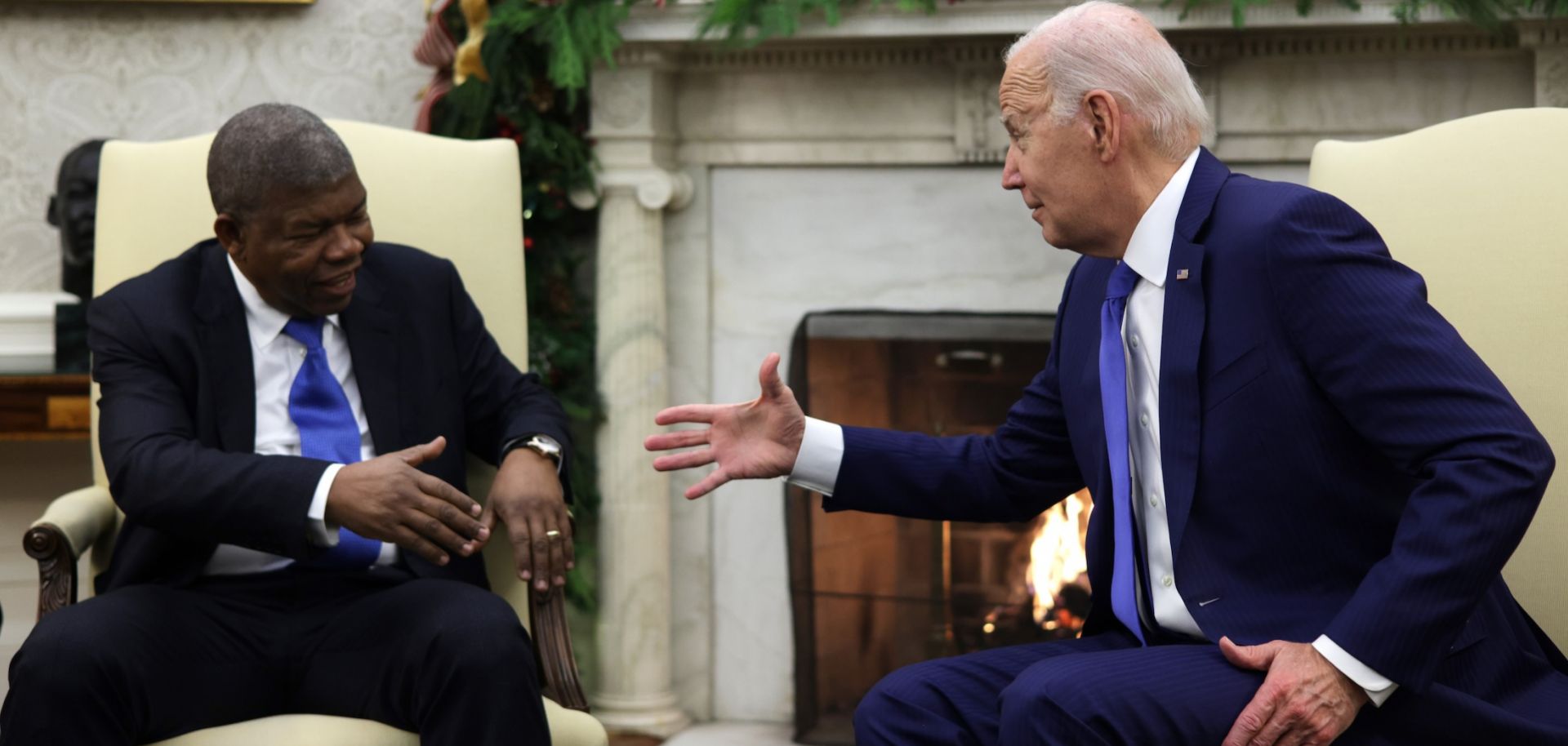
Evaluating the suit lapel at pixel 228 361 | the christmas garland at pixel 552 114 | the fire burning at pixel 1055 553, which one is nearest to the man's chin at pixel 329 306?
the suit lapel at pixel 228 361

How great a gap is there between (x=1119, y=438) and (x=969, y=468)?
10.8 inches

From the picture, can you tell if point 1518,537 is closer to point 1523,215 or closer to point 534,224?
point 1523,215

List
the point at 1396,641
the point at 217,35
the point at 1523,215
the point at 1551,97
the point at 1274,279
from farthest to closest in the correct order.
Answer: the point at 217,35 < the point at 1551,97 < the point at 1523,215 < the point at 1274,279 < the point at 1396,641

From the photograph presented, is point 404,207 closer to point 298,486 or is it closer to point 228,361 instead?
point 228,361

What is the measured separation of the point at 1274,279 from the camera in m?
1.50

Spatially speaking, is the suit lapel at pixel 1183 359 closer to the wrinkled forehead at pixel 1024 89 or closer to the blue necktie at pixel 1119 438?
the blue necktie at pixel 1119 438

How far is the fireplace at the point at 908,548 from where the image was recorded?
3191mm

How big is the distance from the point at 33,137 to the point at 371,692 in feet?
6.66

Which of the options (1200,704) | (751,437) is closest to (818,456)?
(751,437)

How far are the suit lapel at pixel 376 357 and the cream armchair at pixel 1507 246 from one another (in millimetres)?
1269

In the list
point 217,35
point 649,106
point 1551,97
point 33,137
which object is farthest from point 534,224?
point 1551,97

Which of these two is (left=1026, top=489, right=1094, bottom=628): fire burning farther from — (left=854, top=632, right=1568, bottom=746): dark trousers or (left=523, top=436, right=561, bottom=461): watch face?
(left=854, top=632, right=1568, bottom=746): dark trousers

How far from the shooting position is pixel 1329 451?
1.50m

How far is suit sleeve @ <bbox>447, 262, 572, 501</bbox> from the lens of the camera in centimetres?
224
